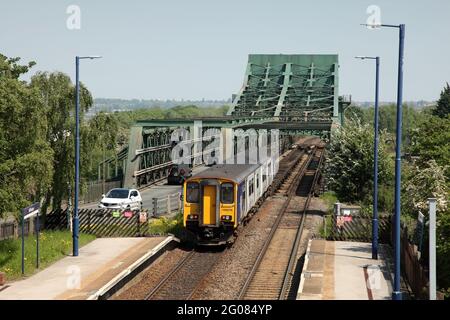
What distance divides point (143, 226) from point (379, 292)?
12.5m

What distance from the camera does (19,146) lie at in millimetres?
22781

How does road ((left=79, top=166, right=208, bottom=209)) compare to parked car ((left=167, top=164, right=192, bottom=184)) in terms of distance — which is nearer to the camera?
road ((left=79, top=166, right=208, bottom=209))

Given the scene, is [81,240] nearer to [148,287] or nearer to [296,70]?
[148,287]

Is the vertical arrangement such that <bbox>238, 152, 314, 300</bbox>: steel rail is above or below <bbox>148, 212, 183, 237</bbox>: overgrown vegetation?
below

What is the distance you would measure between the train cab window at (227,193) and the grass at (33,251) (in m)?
5.60

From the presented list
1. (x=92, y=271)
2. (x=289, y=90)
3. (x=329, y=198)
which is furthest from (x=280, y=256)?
(x=289, y=90)

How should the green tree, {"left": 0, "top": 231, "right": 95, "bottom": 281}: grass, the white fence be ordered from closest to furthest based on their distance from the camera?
{"left": 0, "top": 231, "right": 95, "bottom": 281}: grass → the green tree → the white fence

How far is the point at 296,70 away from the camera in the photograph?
9481 centimetres

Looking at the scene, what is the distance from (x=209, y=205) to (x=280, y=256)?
10.8 ft

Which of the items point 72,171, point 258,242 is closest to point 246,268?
point 258,242

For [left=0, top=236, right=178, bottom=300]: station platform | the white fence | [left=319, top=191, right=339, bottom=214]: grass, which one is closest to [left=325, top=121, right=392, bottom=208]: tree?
[left=319, top=191, right=339, bottom=214]: grass

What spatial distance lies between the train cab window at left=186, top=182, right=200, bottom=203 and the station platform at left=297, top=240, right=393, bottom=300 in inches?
181

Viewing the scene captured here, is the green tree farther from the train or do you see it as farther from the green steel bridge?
the green steel bridge

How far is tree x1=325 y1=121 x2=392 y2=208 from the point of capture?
33406 mm
